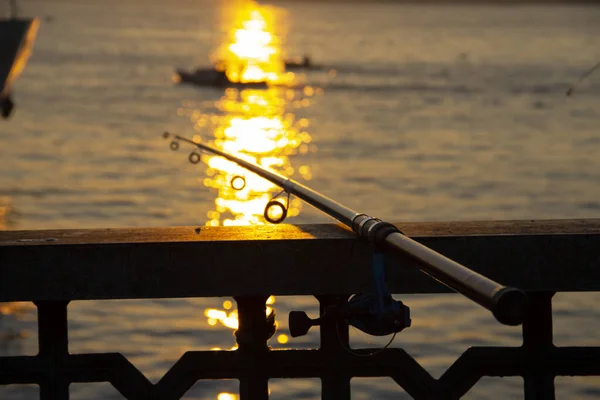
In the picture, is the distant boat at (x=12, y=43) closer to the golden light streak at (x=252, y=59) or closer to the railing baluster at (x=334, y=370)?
the railing baluster at (x=334, y=370)

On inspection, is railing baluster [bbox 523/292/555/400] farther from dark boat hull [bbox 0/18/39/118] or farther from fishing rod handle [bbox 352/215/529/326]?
dark boat hull [bbox 0/18/39/118]

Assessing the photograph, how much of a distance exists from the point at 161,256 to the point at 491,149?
41.9 meters

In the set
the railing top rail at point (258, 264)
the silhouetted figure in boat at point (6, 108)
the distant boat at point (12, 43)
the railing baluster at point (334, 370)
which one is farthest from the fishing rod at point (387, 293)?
the distant boat at point (12, 43)

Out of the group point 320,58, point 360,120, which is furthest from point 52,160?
point 320,58

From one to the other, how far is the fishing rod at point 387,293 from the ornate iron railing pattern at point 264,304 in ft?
1.17

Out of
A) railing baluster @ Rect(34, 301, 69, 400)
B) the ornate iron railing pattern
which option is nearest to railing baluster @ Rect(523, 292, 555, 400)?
the ornate iron railing pattern

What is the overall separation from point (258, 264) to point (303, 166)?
36.1 metres

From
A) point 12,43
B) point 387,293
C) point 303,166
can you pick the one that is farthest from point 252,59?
point 387,293

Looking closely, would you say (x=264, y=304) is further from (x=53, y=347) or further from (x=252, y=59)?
(x=252, y=59)

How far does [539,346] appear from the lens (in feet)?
17.7

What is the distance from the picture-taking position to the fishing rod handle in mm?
3449

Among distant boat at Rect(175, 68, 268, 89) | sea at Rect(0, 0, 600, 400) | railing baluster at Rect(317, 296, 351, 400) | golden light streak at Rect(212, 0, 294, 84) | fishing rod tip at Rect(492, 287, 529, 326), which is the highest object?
golden light streak at Rect(212, 0, 294, 84)

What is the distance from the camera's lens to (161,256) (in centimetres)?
514

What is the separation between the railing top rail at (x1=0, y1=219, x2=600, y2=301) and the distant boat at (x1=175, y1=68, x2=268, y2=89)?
8331 centimetres
